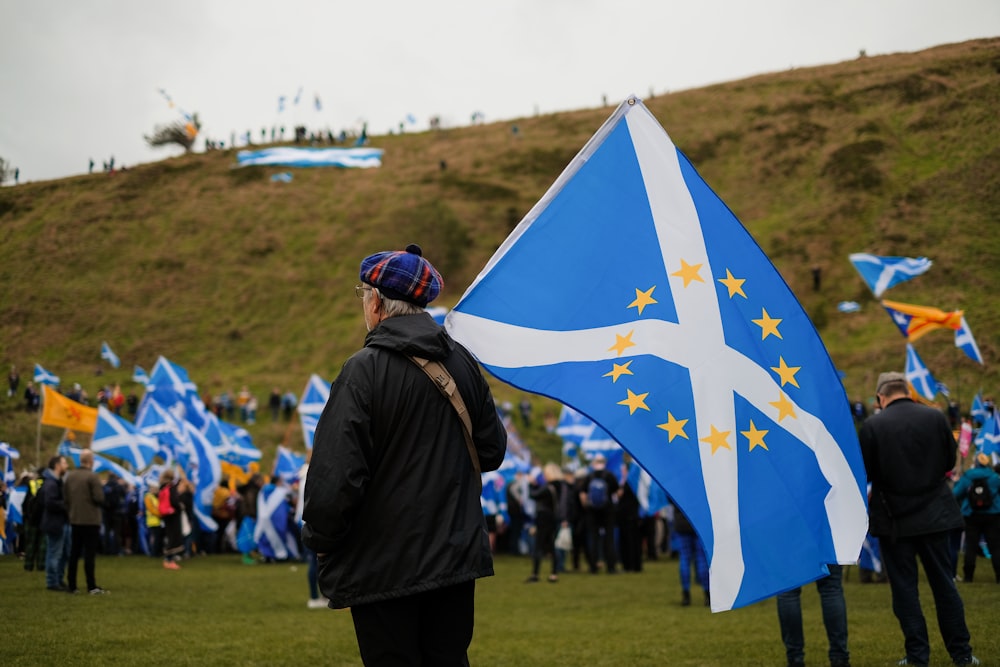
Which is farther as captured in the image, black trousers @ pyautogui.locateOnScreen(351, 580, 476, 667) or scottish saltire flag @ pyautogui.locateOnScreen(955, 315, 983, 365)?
scottish saltire flag @ pyautogui.locateOnScreen(955, 315, 983, 365)

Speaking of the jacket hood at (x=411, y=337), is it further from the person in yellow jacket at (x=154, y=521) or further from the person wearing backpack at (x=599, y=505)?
the person in yellow jacket at (x=154, y=521)

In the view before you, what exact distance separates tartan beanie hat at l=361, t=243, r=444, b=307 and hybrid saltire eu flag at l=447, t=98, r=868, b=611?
975 millimetres

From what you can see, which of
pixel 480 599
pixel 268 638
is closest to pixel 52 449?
pixel 480 599

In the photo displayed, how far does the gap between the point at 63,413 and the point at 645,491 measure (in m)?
12.2

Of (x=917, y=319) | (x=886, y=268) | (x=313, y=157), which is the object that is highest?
(x=313, y=157)

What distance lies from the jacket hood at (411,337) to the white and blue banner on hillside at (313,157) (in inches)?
3313

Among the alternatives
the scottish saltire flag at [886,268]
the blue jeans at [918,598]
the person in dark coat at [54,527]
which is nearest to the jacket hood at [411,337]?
the blue jeans at [918,598]

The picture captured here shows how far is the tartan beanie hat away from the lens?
13.0ft

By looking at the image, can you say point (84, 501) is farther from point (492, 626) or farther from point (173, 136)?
point (173, 136)

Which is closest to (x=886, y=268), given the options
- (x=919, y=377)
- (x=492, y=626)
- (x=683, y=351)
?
(x=919, y=377)

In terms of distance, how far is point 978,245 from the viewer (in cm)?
5625

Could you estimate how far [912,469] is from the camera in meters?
7.34

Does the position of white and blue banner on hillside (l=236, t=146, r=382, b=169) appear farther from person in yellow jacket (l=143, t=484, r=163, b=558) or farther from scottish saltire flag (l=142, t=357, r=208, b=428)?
person in yellow jacket (l=143, t=484, r=163, b=558)

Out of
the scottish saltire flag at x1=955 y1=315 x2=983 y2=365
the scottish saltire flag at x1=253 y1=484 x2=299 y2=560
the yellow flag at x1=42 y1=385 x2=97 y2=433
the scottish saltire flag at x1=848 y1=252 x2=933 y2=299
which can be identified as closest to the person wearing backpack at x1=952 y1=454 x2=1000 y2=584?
the scottish saltire flag at x1=955 y1=315 x2=983 y2=365
